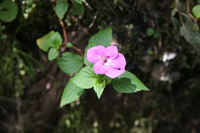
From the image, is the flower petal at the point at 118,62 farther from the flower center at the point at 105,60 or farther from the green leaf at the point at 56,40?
the green leaf at the point at 56,40

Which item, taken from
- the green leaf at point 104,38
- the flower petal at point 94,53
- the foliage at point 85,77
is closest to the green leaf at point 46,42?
the foliage at point 85,77

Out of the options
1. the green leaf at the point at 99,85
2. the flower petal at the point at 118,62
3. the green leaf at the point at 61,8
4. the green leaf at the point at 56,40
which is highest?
the green leaf at the point at 61,8

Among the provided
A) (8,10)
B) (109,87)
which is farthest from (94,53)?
(109,87)

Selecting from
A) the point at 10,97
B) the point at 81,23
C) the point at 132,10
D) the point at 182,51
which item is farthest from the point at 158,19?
the point at 10,97

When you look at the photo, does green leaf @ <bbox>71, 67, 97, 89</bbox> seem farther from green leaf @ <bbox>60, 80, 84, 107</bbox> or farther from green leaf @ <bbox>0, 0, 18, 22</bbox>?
green leaf @ <bbox>0, 0, 18, 22</bbox>

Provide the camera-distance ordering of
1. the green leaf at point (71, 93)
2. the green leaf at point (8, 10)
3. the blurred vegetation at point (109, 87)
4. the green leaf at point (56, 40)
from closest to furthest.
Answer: the green leaf at point (71, 93) < the green leaf at point (56, 40) < the green leaf at point (8, 10) < the blurred vegetation at point (109, 87)

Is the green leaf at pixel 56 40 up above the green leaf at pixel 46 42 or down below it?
above

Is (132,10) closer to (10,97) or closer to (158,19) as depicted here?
(158,19)
